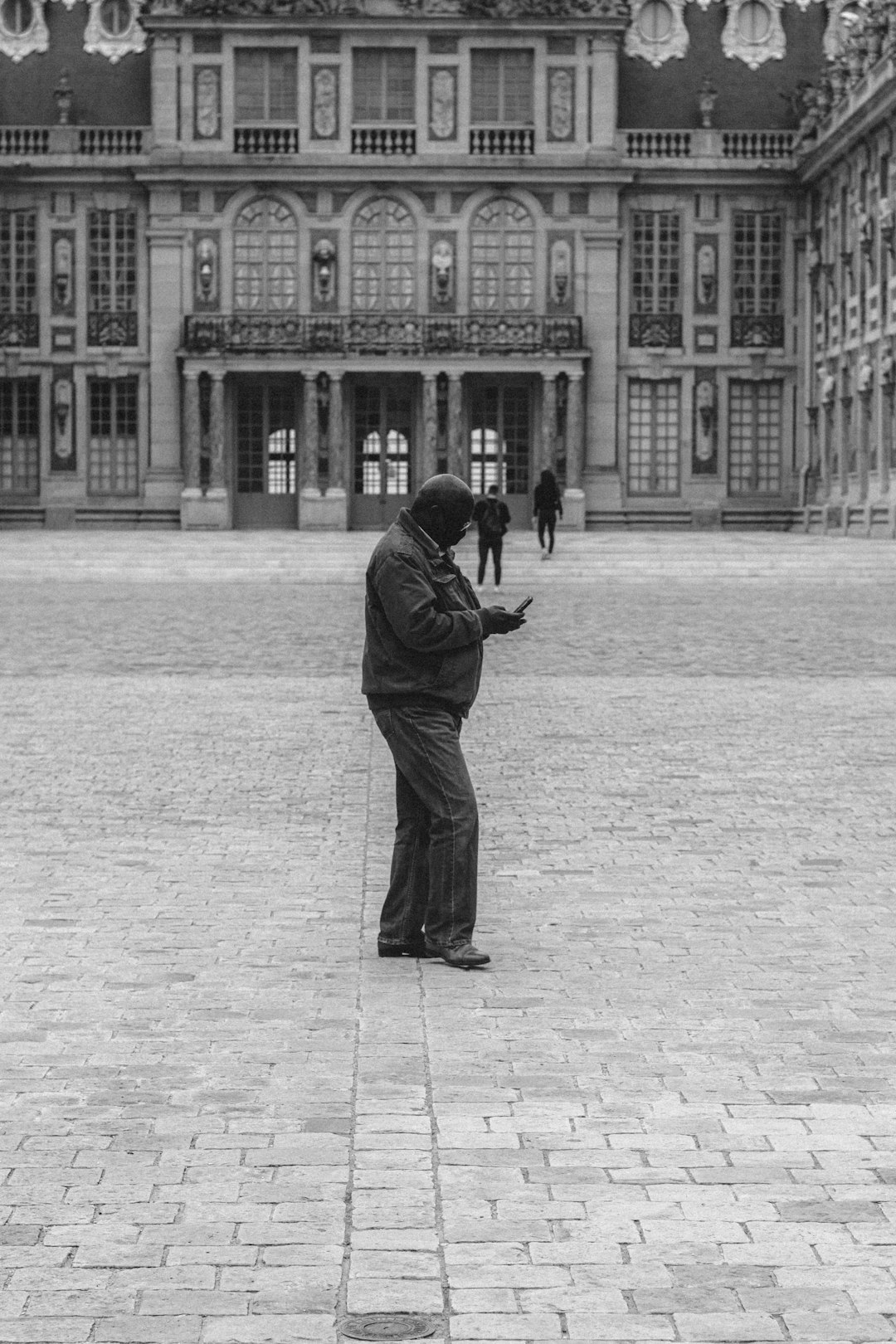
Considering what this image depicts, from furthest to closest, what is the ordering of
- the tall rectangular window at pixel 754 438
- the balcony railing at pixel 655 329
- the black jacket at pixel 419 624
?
1. the tall rectangular window at pixel 754 438
2. the balcony railing at pixel 655 329
3. the black jacket at pixel 419 624

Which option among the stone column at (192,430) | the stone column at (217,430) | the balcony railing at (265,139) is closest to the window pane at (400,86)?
the balcony railing at (265,139)

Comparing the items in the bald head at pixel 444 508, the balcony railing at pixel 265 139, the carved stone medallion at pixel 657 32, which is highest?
the carved stone medallion at pixel 657 32

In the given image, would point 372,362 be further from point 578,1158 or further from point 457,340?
point 578,1158

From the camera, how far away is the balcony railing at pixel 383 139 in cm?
5591

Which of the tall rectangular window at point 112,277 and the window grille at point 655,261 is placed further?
the window grille at point 655,261

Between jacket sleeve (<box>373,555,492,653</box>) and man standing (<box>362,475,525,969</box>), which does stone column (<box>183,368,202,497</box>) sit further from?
jacket sleeve (<box>373,555,492,653</box>)

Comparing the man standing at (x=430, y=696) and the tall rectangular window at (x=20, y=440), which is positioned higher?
the tall rectangular window at (x=20, y=440)

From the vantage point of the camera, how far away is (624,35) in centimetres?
5838

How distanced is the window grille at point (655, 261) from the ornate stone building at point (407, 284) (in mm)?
58

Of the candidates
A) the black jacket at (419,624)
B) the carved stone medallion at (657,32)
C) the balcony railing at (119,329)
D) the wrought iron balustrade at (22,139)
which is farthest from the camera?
the carved stone medallion at (657,32)

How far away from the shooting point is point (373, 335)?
5547cm

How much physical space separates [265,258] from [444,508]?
1940 inches

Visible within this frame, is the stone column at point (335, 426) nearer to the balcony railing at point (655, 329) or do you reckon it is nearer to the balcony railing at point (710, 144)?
the balcony railing at point (655, 329)

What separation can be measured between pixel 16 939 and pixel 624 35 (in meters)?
52.8
